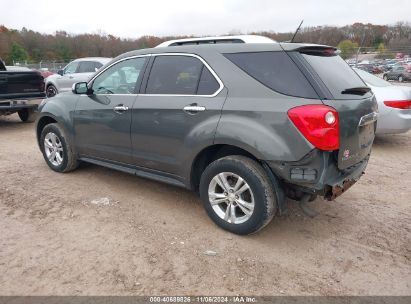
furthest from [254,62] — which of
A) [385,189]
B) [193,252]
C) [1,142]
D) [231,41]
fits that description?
[1,142]

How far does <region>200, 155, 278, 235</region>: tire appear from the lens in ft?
10.3

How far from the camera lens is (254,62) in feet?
10.7

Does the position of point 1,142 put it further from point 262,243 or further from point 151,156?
point 262,243

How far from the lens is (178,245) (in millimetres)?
3293

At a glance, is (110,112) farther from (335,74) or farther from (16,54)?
(16,54)

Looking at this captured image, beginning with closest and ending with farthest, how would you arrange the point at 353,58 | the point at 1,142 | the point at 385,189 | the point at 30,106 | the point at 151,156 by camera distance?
the point at 151,156, the point at 385,189, the point at 1,142, the point at 30,106, the point at 353,58

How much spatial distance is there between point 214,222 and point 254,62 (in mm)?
1591

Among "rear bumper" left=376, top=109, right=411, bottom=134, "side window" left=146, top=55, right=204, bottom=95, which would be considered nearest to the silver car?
"side window" left=146, top=55, right=204, bottom=95

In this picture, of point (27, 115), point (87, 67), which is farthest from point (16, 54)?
point (27, 115)

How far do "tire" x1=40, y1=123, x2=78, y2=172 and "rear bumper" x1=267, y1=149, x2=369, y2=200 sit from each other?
10.0 feet

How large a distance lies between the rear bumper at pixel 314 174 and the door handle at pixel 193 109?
2.79ft

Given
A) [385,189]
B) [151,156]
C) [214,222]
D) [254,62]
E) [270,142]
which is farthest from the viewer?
[385,189]

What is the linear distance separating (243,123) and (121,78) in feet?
6.25

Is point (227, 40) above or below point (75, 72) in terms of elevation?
above
